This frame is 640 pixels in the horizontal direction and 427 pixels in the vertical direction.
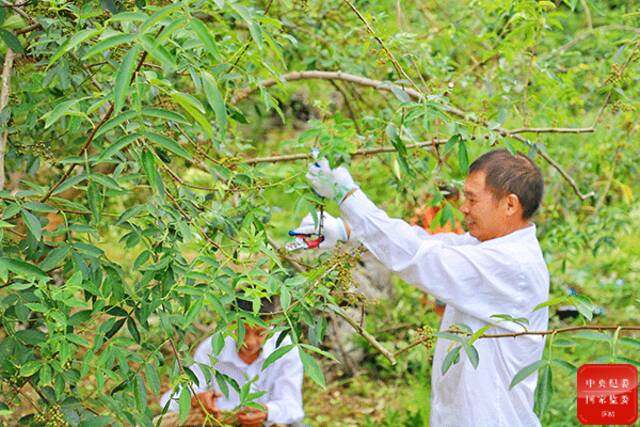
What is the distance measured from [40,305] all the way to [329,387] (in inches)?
145

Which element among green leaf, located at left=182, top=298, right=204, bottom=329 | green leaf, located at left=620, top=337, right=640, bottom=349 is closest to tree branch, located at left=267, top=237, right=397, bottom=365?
green leaf, located at left=182, top=298, right=204, bottom=329

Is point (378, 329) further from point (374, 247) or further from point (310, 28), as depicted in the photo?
point (374, 247)

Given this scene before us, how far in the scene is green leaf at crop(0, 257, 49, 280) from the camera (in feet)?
6.29

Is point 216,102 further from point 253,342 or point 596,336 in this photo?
point 253,342

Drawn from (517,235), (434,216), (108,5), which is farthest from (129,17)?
(434,216)

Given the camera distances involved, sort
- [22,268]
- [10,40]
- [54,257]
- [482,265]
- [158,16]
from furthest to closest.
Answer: [482,265], [10,40], [54,257], [22,268], [158,16]

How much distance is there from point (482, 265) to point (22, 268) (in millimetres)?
1290

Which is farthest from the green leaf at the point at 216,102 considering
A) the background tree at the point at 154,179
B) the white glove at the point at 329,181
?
the white glove at the point at 329,181

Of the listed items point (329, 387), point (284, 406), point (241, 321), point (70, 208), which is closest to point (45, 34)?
point (70, 208)

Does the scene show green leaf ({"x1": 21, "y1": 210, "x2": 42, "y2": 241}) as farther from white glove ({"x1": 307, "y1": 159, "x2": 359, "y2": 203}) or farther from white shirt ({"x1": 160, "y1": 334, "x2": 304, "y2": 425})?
white shirt ({"x1": 160, "y1": 334, "x2": 304, "y2": 425})

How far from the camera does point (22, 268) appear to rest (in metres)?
1.95

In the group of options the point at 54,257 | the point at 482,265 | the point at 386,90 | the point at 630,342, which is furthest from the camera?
the point at 386,90

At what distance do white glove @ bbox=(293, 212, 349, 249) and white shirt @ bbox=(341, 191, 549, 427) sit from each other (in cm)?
6

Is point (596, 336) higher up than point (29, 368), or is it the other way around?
point (596, 336)
